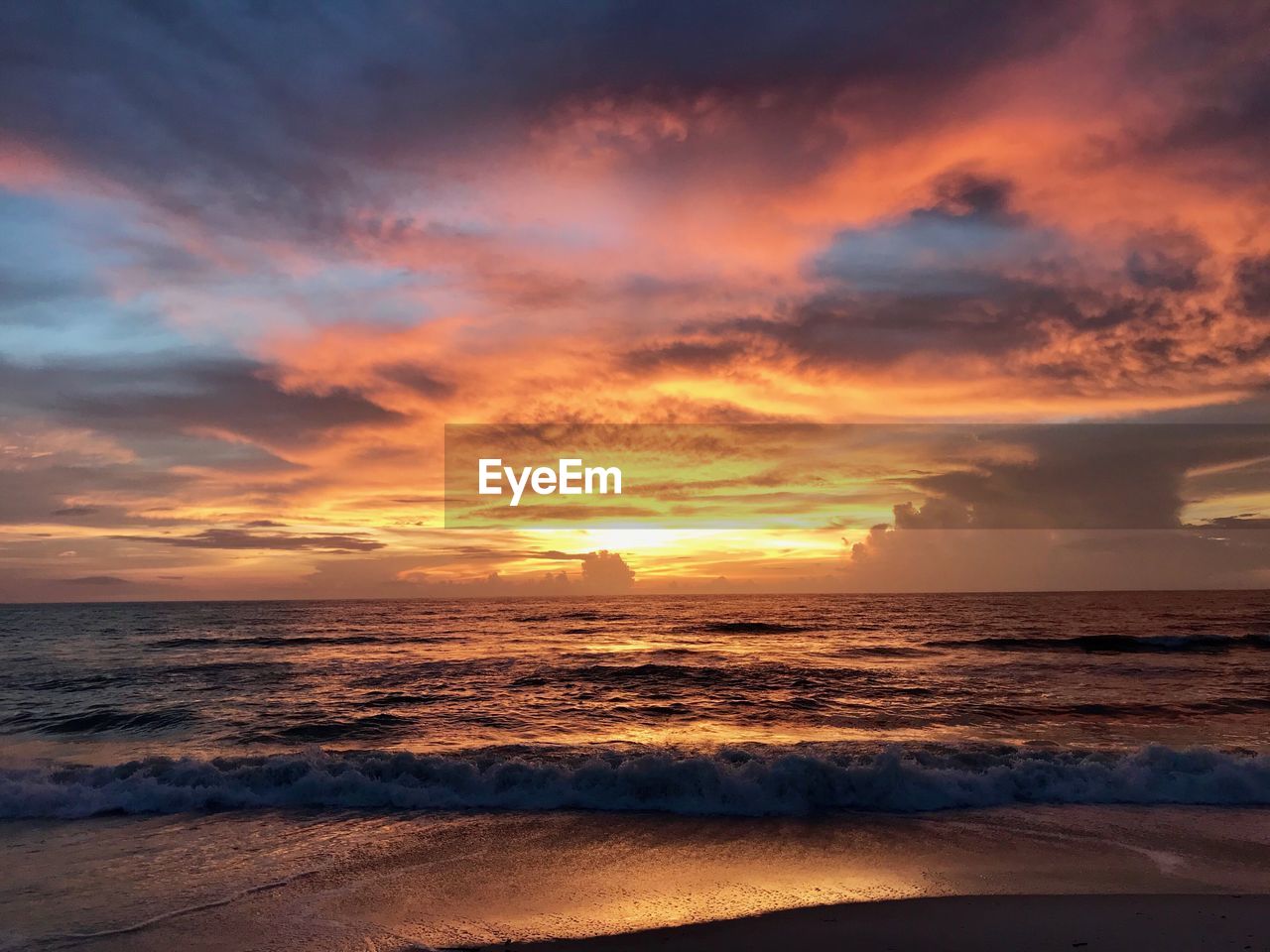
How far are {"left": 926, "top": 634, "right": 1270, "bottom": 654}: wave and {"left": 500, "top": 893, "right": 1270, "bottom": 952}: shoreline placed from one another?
31.9 meters

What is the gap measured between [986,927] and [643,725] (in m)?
11.9

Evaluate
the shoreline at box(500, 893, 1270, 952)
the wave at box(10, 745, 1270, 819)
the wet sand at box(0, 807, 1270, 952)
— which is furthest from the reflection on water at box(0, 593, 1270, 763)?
the shoreline at box(500, 893, 1270, 952)

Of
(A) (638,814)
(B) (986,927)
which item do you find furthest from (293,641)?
(B) (986,927)

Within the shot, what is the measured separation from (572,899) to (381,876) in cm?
251

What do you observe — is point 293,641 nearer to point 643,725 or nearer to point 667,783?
point 643,725

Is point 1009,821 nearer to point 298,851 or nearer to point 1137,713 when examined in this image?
point 298,851

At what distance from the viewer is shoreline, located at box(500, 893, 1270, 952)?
6828 mm

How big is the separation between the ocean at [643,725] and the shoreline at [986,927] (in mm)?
4278

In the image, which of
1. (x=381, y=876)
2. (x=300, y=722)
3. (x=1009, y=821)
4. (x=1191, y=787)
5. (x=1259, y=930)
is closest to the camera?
(x=1259, y=930)

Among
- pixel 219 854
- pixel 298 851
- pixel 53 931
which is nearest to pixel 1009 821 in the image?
pixel 298 851

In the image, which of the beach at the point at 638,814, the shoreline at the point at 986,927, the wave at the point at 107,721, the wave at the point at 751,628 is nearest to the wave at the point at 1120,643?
the beach at the point at 638,814

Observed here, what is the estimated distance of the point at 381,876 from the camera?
881 centimetres

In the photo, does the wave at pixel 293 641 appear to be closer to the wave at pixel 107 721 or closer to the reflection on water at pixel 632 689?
the reflection on water at pixel 632 689

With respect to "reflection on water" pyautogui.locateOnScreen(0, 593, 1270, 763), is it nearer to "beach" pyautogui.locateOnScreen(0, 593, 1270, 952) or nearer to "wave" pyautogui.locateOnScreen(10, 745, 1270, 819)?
"beach" pyautogui.locateOnScreen(0, 593, 1270, 952)
